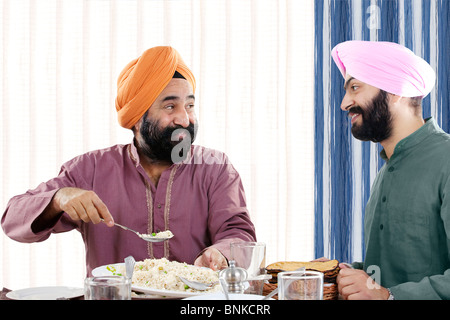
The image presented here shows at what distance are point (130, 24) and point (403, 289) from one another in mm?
2351

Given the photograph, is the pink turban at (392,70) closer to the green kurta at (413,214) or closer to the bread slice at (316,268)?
the green kurta at (413,214)

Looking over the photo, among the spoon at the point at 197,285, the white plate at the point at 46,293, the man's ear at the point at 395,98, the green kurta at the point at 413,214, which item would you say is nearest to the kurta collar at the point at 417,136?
the green kurta at the point at 413,214

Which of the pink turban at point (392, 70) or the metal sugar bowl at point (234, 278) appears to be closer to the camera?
the metal sugar bowl at point (234, 278)

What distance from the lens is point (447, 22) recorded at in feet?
9.82

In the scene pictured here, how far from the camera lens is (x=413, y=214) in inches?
60.5

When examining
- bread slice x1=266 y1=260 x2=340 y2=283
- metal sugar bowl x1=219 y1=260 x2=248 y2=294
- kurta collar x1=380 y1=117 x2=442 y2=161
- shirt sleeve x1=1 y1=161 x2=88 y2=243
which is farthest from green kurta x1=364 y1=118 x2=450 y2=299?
shirt sleeve x1=1 y1=161 x2=88 y2=243

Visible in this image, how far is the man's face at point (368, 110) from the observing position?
1.74m

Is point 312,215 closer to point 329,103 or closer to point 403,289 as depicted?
point 329,103

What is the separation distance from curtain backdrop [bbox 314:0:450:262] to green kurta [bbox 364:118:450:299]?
1302 mm

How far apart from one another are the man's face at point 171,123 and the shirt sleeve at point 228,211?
19 cm

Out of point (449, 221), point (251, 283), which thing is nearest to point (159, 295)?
point (251, 283)

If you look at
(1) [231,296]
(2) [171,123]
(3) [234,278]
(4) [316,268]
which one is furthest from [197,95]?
(1) [231,296]

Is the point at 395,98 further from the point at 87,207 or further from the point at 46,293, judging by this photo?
the point at 46,293

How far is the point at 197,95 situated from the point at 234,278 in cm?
202
